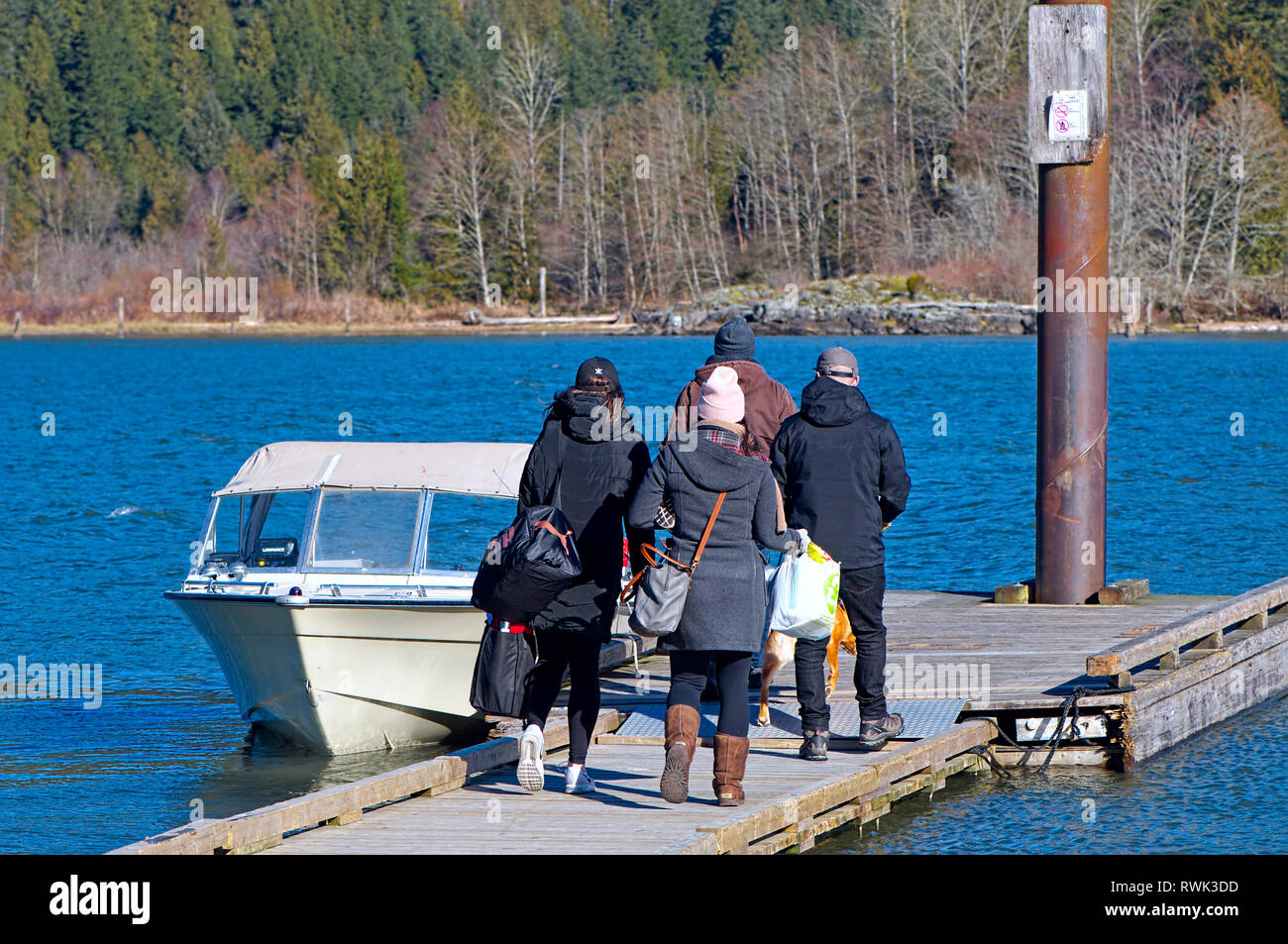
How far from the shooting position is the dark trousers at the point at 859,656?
8797 millimetres

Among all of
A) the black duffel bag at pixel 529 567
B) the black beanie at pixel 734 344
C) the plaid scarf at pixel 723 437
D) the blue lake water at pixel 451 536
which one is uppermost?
the black beanie at pixel 734 344

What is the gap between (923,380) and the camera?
6234 cm

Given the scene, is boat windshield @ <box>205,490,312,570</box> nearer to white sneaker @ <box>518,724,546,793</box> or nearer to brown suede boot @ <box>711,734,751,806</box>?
A: white sneaker @ <box>518,724,546,793</box>

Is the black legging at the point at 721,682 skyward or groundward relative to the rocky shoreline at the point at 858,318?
groundward

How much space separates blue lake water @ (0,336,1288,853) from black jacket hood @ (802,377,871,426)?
92.9 inches

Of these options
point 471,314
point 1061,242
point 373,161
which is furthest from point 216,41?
point 1061,242

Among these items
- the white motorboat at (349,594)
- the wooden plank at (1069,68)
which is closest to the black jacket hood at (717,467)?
the white motorboat at (349,594)

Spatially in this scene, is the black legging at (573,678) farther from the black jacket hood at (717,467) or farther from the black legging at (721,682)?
the black jacket hood at (717,467)

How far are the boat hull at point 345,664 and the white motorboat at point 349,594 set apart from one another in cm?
1

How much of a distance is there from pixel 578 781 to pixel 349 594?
3.73 m

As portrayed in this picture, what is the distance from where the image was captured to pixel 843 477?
866 centimetres

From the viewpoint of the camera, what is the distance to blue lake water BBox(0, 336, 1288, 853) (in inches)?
Result: 420
